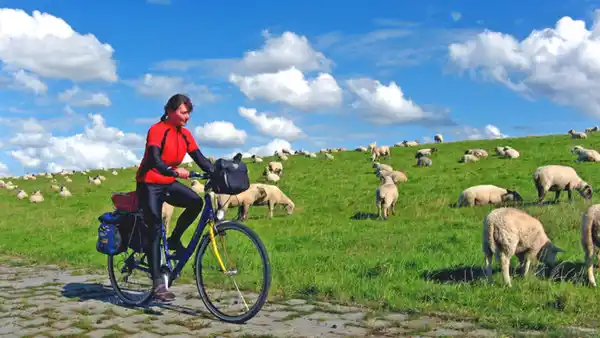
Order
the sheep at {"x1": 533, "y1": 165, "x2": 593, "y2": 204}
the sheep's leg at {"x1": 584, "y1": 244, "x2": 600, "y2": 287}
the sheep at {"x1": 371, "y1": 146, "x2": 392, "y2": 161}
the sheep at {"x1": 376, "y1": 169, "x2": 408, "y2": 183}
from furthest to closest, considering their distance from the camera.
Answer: the sheep at {"x1": 371, "y1": 146, "x2": 392, "y2": 161}
the sheep at {"x1": 376, "y1": 169, "x2": 408, "y2": 183}
the sheep at {"x1": 533, "y1": 165, "x2": 593, "y2": 204}
the sheep's leg at {"x1": 584, "y1": 244, "x2": 600, "y2": 287}

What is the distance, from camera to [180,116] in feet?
25.2

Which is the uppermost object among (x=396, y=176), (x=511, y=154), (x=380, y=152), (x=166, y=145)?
(x=380, y=152)

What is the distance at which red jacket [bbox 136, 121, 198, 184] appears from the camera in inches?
297

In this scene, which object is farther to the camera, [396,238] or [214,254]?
[396,238]

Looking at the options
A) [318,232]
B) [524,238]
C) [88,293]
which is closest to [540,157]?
[318,232]

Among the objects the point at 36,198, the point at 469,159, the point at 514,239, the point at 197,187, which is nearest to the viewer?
the point at 514,239

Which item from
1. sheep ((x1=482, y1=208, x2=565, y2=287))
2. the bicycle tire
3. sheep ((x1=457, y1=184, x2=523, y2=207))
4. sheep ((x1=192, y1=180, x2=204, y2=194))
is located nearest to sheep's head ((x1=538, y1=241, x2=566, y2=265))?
sheep ((x1=482, y1=208, x2=565, y2=287))

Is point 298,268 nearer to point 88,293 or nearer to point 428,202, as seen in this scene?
point 88,293

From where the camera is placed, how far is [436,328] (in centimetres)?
659

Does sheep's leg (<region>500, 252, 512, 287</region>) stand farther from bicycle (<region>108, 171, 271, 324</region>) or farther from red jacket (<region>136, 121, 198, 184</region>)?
red jacket (<region>136, 121, 198, 184</region>)

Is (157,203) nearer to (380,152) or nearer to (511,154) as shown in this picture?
(511,154)

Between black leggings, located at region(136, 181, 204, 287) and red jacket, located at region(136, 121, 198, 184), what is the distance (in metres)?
0.11

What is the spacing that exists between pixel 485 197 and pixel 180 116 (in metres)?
20.6

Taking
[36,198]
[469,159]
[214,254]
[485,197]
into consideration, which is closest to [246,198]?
[485,197]
